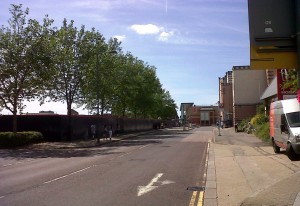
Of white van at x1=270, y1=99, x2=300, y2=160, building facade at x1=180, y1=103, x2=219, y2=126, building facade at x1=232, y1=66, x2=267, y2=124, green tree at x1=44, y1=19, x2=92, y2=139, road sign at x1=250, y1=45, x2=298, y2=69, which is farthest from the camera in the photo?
building facade at x1=180, y1=103, x2=219, y2=126

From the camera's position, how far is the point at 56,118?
39.5 metres

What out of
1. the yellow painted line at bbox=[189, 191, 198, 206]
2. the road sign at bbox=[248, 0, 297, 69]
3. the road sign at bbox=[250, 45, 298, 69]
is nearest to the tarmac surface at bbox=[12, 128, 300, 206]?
the yellow painted line at bbox=[189, 191, 198, 206]

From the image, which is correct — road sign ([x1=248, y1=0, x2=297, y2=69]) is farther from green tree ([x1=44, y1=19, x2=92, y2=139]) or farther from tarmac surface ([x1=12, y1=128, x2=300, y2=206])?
green tree ([x1=44, y1=19, x2=92, y2=139])

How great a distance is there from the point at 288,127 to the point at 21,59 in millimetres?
21906

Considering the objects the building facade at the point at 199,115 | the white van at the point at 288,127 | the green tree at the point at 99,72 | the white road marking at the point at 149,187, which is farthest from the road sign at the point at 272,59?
the building facade at the point at 199,115

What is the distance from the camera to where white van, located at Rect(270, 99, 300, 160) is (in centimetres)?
1756

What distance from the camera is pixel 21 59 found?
32.8 metres

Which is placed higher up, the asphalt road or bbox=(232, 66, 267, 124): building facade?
Result: bbox=(232, 66, 267, 124): building facade

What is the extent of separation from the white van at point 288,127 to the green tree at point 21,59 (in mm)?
19412

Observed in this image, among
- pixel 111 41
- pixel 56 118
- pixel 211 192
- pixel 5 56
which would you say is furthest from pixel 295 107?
pixel 111 41

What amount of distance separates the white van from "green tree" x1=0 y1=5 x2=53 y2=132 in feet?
63.7

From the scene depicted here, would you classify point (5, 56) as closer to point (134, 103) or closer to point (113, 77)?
point (113, 77)

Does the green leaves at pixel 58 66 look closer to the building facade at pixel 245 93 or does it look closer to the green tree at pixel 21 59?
the green tree at pixel 21 59

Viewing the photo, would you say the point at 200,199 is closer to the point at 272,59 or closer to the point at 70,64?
the point at 272,59
